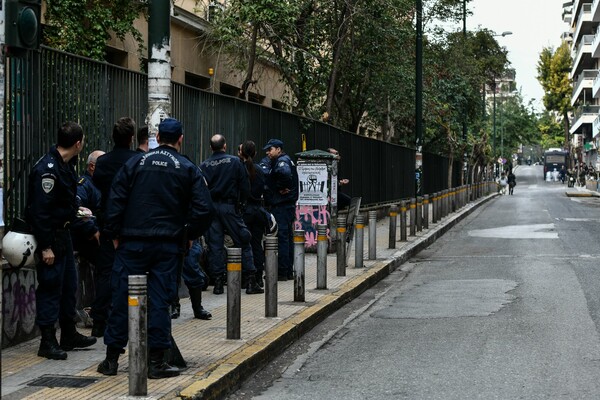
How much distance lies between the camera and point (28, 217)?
A: 795cm

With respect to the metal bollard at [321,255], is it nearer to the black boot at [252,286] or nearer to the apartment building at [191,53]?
the black boot at [252,286]

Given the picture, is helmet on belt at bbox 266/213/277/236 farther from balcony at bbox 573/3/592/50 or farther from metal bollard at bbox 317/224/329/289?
balcony at bbox 573/3/592/50

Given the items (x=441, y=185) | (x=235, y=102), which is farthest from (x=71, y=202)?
(x=441, y=185)

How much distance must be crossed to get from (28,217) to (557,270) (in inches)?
396

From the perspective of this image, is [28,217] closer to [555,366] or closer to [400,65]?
[555,366]

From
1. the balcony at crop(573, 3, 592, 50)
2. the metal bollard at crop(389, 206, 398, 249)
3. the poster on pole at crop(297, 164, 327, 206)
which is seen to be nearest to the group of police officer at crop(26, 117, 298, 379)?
the poster on pole at crop(297, 164, 327, 206)

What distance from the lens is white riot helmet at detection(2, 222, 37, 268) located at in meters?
7.79

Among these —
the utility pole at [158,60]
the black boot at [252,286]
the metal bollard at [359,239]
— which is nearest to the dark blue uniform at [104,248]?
the utility pole at [158,60]

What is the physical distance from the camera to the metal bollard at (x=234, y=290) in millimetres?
Answer: 8523

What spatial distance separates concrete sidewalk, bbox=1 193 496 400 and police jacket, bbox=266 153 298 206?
129cm

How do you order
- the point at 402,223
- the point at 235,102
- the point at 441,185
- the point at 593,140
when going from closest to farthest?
the point at 235,102, the point at 402,223, the point at 441,185, the point at 593,140

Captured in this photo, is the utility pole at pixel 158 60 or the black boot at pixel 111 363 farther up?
the utility pole at pixel 158 60

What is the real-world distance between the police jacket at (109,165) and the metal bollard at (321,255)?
4.10 m

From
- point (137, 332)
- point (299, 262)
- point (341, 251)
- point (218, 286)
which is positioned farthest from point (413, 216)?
point (137, 332)
